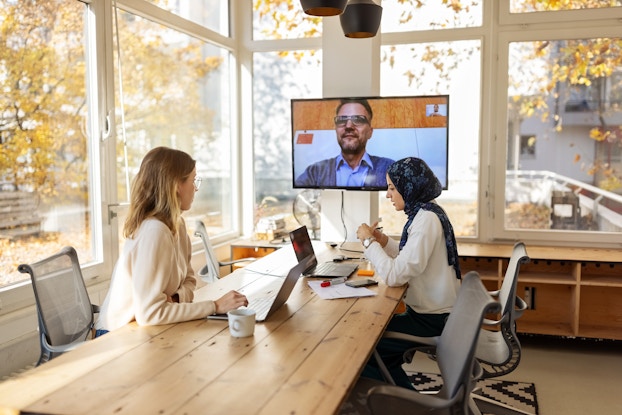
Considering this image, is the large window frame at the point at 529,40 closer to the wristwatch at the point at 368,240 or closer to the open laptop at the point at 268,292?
the wristwatch at the point at 368,240

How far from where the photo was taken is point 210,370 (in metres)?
1.72

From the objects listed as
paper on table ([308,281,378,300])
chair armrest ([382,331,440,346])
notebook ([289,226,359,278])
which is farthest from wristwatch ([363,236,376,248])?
chair armrest ([382,331,440,346])

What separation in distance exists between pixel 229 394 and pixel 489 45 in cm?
400

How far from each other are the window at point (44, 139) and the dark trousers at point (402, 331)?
1.86 meters

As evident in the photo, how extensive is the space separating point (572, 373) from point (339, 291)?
6.74ft

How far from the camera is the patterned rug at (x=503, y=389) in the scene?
3430mm

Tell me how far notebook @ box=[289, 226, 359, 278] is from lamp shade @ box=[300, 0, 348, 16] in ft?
3.47

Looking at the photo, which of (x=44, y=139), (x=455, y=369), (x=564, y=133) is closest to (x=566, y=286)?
(x=564, y=133)

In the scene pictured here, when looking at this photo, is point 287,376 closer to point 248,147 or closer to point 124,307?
point 124,307

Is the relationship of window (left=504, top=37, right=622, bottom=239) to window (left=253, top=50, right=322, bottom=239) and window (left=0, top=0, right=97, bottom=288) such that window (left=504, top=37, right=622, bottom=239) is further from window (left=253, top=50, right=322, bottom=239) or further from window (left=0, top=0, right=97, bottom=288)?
window (left=0, top=0, right=97, bottom=288)

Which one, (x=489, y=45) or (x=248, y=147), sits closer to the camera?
(x=489, y=45)

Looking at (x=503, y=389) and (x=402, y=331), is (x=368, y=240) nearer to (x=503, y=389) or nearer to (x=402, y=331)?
(x=402, y=331)

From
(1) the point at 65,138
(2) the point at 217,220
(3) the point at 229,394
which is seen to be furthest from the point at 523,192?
(3) the point at 229,394

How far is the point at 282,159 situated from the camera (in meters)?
5.50
